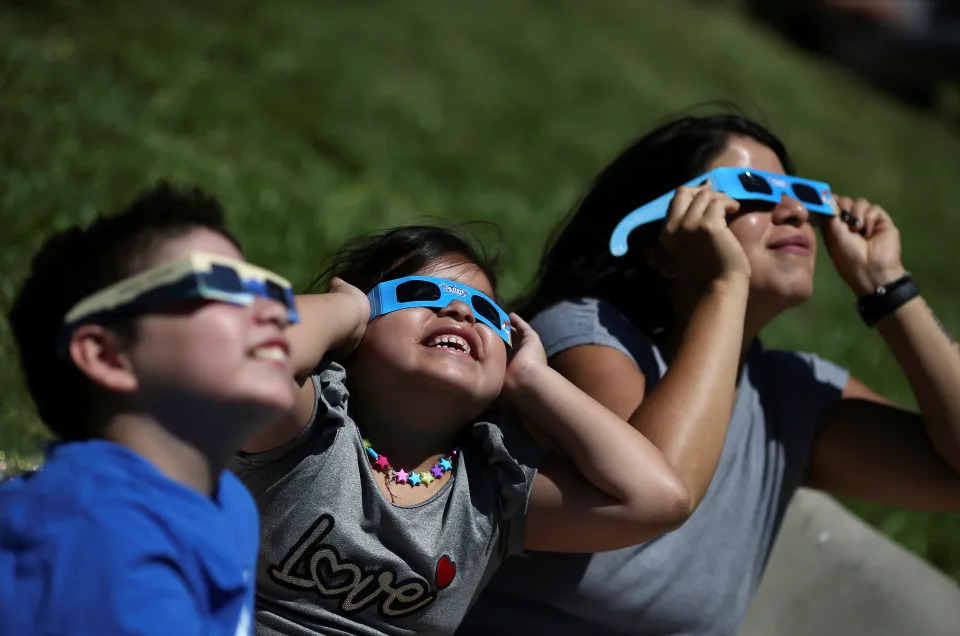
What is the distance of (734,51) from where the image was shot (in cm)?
1143

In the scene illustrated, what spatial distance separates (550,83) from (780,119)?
116 inches

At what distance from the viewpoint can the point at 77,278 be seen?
144 centimetres

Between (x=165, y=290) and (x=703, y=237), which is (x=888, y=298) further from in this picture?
(x=165, y=290)

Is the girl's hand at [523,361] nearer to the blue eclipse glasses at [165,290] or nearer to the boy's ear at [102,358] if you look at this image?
the blue eclipse glasses at [165,290]

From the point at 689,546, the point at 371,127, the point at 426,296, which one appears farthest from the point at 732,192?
the point at 371,127

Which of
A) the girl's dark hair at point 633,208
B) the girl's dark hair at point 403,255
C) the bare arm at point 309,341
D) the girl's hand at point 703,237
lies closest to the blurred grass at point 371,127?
the girl's dark hair at point 403,255

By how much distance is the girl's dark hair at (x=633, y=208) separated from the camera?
271 centimetres

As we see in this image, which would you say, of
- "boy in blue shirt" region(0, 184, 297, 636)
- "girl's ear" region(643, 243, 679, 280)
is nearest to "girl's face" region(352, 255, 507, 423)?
"boy in blue shirt" region(0, 184, 297, 636)

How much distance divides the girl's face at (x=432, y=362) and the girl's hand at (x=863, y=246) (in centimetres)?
122

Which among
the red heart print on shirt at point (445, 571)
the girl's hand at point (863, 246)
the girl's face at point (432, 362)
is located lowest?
the red heart print on shirt at point (445, 571)

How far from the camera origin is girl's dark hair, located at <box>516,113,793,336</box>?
271cm

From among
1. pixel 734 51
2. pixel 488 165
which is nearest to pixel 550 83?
pixel 488 165

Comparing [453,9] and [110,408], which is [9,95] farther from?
[453,9]

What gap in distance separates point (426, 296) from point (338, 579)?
52cm
